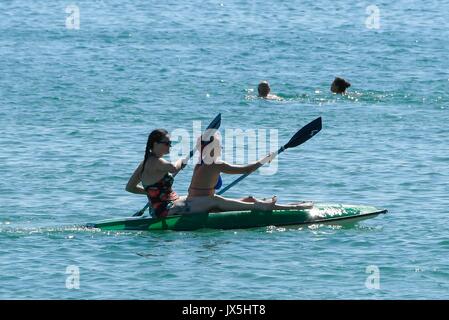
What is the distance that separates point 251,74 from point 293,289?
15.6 meters

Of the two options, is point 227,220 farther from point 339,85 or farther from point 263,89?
point 339,85

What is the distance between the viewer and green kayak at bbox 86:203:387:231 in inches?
659

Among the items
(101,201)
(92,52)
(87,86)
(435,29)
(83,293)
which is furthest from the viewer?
(435,29)

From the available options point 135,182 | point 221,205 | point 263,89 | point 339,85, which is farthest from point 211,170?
point 339,85

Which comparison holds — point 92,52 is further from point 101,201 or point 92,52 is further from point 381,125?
point 101,201

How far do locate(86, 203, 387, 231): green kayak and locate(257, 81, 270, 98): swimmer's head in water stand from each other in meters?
9.26

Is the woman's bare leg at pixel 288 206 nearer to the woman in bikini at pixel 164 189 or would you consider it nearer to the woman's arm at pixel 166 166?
the woman in bikini at pixel 164 189

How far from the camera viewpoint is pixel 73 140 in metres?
23.1

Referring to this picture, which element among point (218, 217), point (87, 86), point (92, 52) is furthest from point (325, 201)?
point (92, 52)

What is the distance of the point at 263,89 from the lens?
2627cm

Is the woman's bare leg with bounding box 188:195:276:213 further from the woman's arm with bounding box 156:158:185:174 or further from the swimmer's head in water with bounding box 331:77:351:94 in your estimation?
the swimmer's head in water with bounding box 331:77:351:94

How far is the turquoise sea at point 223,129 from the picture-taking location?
15.3 m

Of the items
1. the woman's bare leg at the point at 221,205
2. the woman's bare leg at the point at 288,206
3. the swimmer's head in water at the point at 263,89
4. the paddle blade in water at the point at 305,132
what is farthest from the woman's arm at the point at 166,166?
the swimmer's head in water at the point at 263,89

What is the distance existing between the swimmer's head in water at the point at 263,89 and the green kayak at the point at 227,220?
926 cm
